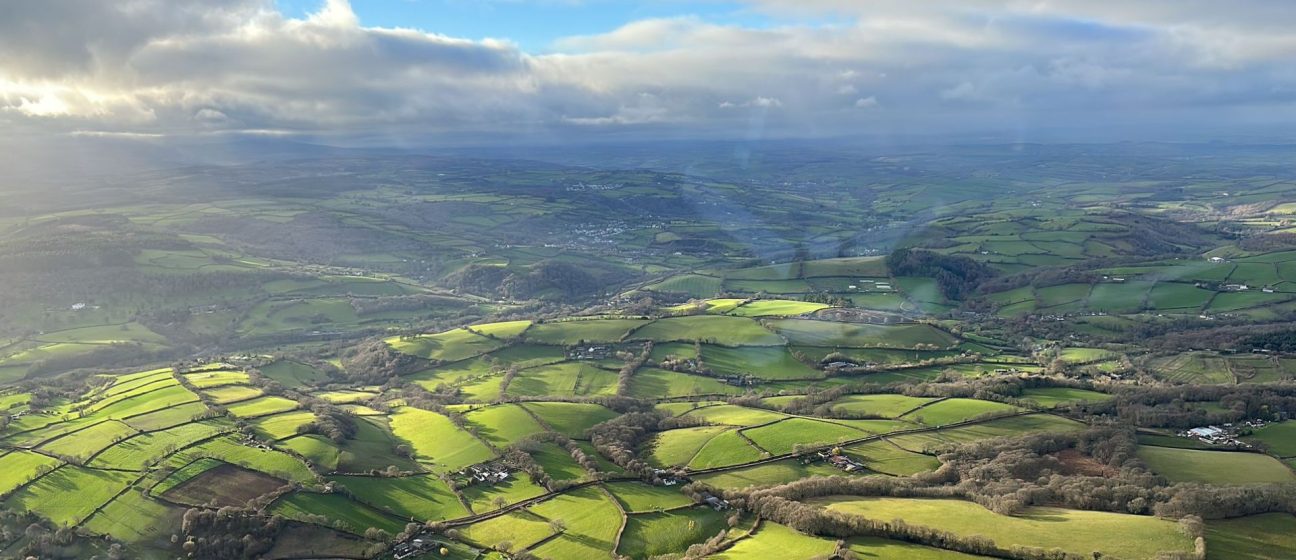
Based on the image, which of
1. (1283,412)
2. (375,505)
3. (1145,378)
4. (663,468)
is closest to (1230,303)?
(1145,378)

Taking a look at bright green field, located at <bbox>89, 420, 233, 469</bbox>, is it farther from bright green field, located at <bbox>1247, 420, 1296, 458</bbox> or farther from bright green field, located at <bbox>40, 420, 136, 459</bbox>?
bright green field, located at <bbox>1247, 420, 1296, 458</bbox>

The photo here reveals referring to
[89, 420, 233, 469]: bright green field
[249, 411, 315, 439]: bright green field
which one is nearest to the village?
[249, 411, 315, 439]: bright green field

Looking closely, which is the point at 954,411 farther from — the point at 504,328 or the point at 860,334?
the point at 504,328

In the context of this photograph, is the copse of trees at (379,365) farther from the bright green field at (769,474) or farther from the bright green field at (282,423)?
the bright green field at (769,474)

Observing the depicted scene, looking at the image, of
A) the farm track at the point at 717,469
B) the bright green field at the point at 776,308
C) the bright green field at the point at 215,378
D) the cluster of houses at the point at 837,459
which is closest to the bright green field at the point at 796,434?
the farm track at the point at 717,469

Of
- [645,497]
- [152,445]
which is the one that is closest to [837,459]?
[645,497]

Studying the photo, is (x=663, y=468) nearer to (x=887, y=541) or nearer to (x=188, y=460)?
(x=887, y=541)
